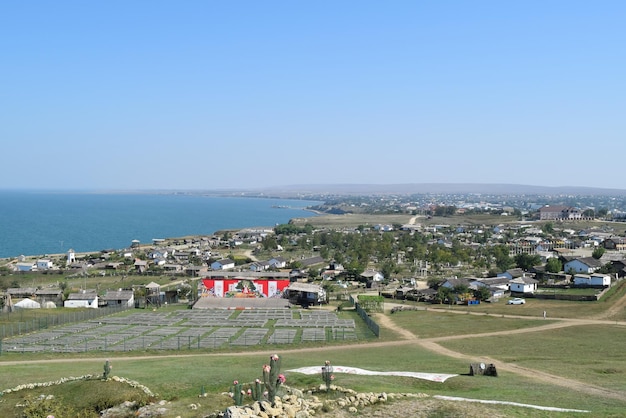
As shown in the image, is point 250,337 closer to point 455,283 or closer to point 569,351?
point 569,351

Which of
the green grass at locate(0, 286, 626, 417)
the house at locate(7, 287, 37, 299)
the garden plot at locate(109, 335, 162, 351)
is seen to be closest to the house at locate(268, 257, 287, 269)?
the house at locate(7, 287, 37, 299)

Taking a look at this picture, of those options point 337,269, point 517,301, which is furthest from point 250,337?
point 337,269

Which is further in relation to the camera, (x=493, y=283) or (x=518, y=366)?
(x=493, y=283)

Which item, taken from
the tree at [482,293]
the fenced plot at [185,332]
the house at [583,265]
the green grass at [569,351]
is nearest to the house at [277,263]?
the fenced plot at [185,332]

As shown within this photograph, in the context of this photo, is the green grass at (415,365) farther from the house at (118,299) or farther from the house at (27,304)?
the house at (118,299)

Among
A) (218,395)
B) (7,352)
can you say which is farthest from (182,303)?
(218,395)
